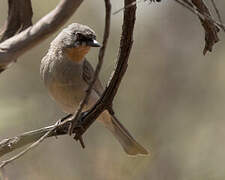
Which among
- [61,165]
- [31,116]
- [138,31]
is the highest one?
[138,31]

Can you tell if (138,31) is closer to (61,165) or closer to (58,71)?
(61,165)

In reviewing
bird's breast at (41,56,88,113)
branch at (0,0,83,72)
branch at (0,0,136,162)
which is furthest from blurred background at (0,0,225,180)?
branch at (0,0,83,72)

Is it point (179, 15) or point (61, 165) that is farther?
point (179, 15)

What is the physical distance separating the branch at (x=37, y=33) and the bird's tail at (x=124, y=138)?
300 centimetres

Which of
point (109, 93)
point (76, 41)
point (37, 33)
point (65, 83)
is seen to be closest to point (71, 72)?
point (65, 83)

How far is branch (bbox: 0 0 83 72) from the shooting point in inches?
89.7

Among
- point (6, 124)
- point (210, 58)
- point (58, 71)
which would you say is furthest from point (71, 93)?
point (210, 58)

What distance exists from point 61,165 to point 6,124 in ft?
2.78

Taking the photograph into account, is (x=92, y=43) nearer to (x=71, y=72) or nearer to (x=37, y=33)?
(x=71, y=72)

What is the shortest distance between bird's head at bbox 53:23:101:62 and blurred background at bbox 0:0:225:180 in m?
1.04

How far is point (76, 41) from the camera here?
18.5 feet

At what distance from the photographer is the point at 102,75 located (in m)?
7.61

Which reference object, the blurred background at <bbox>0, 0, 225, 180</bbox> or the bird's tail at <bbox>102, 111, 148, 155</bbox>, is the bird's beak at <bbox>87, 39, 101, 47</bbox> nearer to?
the bird's tail at <bbox>102, 111, 148, 155</bbox>

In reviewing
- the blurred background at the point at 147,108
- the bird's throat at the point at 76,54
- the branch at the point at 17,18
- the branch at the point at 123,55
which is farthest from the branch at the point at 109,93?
the blurred background at the point at 147,108
